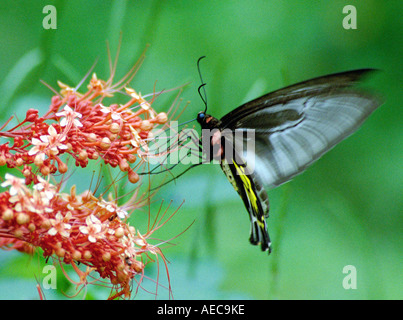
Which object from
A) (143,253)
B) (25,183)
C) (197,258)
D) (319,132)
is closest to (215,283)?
(197,258)

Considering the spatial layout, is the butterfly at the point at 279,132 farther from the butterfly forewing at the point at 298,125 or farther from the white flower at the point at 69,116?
the white flower at the point at 69,116

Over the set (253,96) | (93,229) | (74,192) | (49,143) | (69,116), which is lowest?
(93,229)

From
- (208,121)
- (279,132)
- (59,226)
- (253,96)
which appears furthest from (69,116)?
(253,96)

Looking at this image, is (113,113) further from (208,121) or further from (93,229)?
(208,121)

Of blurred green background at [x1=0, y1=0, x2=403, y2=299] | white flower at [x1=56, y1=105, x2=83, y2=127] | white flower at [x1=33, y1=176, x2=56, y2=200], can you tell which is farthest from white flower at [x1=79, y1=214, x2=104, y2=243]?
blurred green background at [x1=0, y1=0, x2=403, y2=299]

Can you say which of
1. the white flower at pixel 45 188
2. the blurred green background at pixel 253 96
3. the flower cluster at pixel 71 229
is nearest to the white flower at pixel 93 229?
the flower cluster at pixel 71 229

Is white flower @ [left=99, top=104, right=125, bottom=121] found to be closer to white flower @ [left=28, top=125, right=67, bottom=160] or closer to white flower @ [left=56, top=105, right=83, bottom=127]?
white flower @ [left=56, top=105, right=83, bottom=127]
